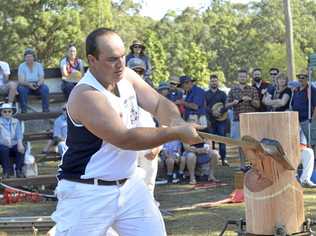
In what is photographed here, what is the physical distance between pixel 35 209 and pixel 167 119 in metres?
5.72

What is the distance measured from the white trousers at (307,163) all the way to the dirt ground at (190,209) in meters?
0.38

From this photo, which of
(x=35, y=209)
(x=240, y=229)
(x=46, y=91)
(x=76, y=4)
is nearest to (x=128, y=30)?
(x=76, y=4)

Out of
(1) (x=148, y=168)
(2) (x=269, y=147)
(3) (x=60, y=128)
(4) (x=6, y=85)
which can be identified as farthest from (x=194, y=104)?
(2) (x=269, y=147)

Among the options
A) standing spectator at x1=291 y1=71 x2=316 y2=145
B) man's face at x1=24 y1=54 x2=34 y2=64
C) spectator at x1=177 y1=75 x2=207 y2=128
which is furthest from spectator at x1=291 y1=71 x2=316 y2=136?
man's face at x1=24 y1=54 x2=34 y2=64

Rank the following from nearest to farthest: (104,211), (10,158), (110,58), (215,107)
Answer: (110,58) < (104,211) < (10,158) < (215,107)

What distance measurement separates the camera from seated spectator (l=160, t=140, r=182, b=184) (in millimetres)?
11617

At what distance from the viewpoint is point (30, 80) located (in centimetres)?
1318

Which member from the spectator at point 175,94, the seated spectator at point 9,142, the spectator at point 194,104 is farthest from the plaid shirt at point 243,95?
the seated spectator at point 9,142

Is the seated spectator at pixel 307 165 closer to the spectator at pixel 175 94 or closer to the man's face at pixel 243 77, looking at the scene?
the man's face at pixel 243 77

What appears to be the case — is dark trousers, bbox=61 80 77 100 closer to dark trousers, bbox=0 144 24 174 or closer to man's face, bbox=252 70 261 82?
dark trousers, bbox=0 144 24 174

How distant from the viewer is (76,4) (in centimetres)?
3444

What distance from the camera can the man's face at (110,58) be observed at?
3.87 m

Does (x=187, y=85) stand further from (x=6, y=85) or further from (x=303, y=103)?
(x=6, y=85)

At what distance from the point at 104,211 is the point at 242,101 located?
28.1 feet
